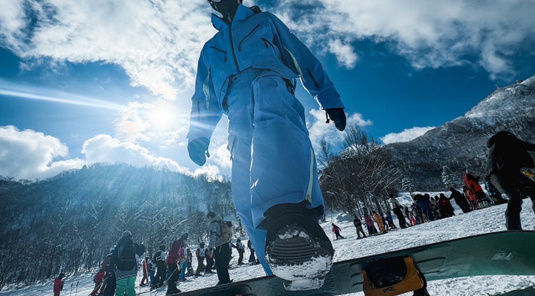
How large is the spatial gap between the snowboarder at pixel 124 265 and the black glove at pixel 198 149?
609 centimetres

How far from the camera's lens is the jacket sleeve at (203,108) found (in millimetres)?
1641

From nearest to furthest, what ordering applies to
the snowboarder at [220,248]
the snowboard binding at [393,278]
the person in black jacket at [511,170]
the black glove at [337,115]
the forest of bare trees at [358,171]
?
the snowboard binding at [393,278] → the black glove at [337,115] → the person in black jacket at [511,170] → the snowboarder at [220,248] → the forest of bare trees at [358,171]

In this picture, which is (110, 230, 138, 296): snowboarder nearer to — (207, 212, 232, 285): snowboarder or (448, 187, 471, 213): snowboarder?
(207, 212, 232, 285): snowboarder

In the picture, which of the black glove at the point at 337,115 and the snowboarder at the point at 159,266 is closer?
the black glove at the point at 337,115

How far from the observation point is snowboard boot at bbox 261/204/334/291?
0.61m

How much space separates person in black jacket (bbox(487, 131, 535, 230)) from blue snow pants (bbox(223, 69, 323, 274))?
3261mm

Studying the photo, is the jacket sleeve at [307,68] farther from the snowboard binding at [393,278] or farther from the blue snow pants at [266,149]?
the snowboard binding at [393,278]

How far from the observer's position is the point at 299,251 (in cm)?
61

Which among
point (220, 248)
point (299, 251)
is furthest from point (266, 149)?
point (220, 248)

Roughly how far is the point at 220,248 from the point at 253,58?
225 inches

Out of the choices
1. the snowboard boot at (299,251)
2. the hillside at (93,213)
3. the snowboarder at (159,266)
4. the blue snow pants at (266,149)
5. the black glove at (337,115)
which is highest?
the hillside at (93,213)

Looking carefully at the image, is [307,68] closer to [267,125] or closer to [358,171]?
[267,125]

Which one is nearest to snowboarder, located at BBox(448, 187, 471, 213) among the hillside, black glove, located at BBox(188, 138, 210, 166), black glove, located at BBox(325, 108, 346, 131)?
black glove, located at BBox(325, 108, 346, 131)

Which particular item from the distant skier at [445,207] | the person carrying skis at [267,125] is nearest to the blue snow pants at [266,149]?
the person carrying skis at [267,125]
